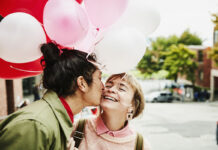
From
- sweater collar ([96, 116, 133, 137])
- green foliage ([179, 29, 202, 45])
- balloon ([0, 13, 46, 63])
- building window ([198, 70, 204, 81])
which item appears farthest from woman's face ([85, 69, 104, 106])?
green foliage ([179, 29, 202, 45])

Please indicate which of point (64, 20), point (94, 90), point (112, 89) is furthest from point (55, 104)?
point (112, 89)

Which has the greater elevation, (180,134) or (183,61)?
(183,61)

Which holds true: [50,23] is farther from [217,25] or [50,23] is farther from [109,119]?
[217,25]

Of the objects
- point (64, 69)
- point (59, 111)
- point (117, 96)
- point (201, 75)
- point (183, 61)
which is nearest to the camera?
point (59, 111)

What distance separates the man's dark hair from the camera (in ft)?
5.28

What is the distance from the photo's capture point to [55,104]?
149cm

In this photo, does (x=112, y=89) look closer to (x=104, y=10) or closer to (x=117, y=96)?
(x=117, y=96)

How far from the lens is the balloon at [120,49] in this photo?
68.1 inches

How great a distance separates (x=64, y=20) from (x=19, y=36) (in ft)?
1.43

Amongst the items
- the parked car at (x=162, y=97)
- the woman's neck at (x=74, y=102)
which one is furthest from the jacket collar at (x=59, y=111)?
the parked car at (x=162, y=97)

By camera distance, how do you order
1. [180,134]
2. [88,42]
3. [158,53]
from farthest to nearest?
[158,53], [180,134], [88,42]

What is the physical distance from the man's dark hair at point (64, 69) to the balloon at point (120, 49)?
17 cm

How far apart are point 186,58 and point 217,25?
11.5m

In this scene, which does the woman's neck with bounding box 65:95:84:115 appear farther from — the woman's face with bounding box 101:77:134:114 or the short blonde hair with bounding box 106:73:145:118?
the short blonde hair with bounding box 106:73:145:118
